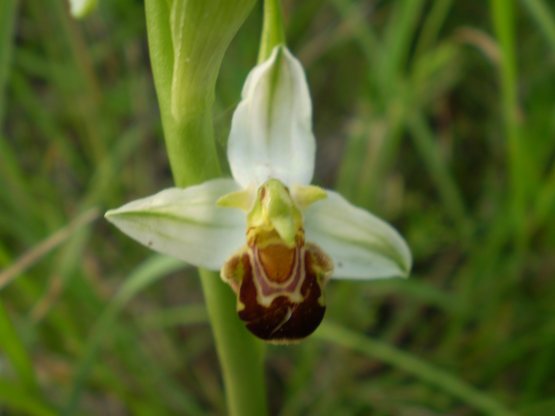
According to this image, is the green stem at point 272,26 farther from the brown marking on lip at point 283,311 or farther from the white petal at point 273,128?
the brown marking on lip at point 283,311

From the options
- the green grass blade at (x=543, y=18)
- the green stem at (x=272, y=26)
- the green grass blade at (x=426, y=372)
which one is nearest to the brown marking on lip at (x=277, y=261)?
the green stem at (x=272, y=26)

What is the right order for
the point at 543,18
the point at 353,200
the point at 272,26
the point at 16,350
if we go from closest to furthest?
the point at 272,26, the point at 16,350, the point at 543,18, the point at 353,200

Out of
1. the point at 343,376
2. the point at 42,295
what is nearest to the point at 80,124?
the point at 42,295

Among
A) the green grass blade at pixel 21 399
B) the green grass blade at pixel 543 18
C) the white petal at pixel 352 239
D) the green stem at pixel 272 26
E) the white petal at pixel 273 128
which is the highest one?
the green grass blade at pixel 543 18

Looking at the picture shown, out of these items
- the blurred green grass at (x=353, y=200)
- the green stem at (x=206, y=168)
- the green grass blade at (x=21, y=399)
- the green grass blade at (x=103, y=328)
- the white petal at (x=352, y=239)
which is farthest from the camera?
the blurred green grass at (x=353, y=200)

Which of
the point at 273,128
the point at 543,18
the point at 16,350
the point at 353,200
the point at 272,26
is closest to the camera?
the point at 272,26

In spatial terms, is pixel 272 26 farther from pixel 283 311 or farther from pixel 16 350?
pixel 16 350

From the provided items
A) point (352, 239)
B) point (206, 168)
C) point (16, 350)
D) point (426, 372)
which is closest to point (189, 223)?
point (206, 168)
